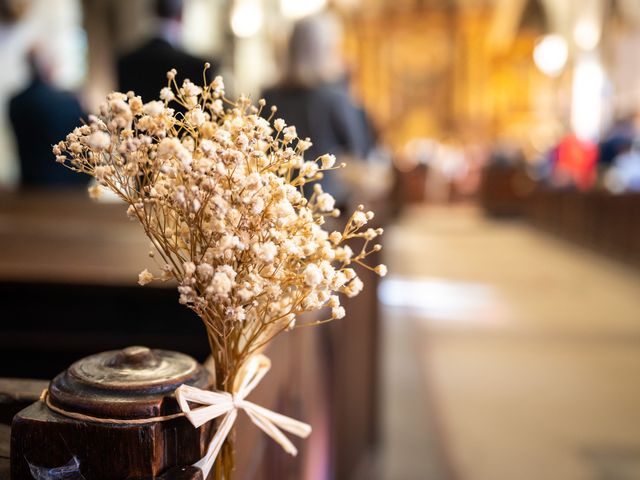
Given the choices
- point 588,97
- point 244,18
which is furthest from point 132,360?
point 588,97

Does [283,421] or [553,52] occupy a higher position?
[553,52]

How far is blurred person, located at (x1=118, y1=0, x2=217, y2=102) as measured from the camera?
9.46 ft

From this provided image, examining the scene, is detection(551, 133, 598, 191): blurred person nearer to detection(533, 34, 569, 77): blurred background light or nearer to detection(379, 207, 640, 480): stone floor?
detection(379, 207, 640, 480): stone floor

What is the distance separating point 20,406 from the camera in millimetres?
894

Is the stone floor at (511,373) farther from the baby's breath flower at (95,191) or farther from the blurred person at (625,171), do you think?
the baby's breath flower at (95,191)

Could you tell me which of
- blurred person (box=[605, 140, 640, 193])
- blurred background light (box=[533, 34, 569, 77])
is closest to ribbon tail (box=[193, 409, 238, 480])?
blurred person (box=[605, 140, 640, 193])

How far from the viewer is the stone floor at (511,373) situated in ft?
9.04

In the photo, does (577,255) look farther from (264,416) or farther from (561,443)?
(264,416)

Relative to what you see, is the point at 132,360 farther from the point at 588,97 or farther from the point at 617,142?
the point at 588,97

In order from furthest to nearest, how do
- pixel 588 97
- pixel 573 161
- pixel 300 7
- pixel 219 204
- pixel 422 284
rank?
pixel 588 97 → pixel 573 161 → pixel 300 7 → pixel 422 284 → pixel 219 204

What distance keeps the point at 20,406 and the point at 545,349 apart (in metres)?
3.85

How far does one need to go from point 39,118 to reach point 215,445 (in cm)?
350

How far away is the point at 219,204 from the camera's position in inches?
27.2

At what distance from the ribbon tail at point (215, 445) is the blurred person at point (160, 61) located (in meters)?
2.32
